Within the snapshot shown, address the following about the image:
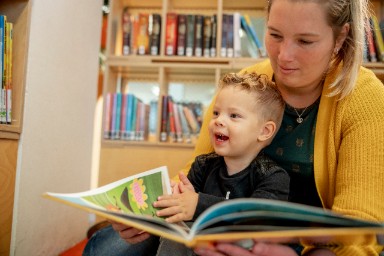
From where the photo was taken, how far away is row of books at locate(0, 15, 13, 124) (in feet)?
3.94

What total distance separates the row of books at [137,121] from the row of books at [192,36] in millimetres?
328

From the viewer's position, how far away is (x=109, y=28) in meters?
2.43

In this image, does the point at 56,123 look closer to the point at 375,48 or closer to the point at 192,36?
the point at 192,36

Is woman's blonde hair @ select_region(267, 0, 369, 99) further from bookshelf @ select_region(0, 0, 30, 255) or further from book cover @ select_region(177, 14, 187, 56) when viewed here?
book cover @ select_region(177, 14, 187, 56)

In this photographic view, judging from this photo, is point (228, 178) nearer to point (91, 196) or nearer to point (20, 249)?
point (91, 196)

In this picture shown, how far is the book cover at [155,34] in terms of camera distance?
2432 millimetres

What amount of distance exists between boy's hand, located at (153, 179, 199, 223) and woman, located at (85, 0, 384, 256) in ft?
0.38

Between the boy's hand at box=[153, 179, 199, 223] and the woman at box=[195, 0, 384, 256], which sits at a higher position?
the woman at box=[195, 0, 384, 256]

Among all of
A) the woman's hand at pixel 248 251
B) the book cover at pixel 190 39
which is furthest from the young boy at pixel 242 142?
the book cover at pixel 190 39

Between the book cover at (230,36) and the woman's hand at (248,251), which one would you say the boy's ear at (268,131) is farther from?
the book cover at (230,36)

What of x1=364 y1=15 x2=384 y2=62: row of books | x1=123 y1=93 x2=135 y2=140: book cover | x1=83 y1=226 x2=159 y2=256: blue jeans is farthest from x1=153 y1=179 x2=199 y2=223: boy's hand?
x1=364 y1=15 x2=384 y2=62: row of books

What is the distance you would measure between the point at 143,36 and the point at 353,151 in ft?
6.01

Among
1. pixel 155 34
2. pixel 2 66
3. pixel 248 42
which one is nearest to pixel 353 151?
pixel 2 66

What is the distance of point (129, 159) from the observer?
237cm
